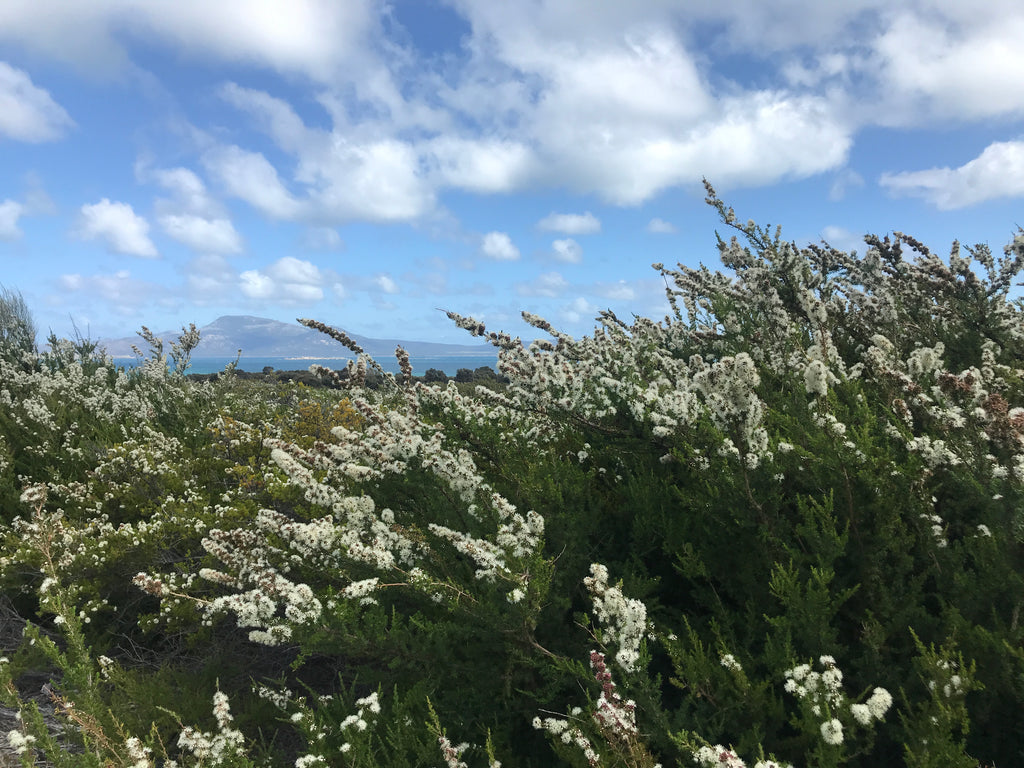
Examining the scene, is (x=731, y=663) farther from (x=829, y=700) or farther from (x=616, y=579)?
(x=616, y=579)

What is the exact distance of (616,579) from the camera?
2904 millimetres

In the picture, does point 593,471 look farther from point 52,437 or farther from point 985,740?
point 52,437

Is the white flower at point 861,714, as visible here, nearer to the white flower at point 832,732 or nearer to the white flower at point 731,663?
the white flower at point 832,732

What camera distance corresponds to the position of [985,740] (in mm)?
2225

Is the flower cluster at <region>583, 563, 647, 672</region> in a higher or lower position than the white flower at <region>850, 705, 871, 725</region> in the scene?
higher

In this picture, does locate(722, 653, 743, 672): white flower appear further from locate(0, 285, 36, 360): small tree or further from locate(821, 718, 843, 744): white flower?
locate(0, 285, 36, 360): small tree

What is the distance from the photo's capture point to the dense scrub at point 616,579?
7.20 feet

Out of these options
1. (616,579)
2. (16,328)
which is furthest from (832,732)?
(16,328)

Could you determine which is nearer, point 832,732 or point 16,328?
point 832,732

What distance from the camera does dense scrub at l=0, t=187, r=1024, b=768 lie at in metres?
2.19

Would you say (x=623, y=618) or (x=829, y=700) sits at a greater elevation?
(x=623, y=618)

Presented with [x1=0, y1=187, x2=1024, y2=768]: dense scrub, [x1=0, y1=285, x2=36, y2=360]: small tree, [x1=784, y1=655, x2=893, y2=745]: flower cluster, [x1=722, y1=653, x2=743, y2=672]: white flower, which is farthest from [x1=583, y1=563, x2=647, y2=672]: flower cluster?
[x1=0, y1=285, x2=36, y2=360]: small tree

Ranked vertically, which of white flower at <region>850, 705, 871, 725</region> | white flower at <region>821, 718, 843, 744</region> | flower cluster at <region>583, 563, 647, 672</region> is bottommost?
white flower at <region>821, 718, 843, 744</region>

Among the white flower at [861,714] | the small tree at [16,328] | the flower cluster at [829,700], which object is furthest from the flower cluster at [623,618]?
the small tree at [16,328]
